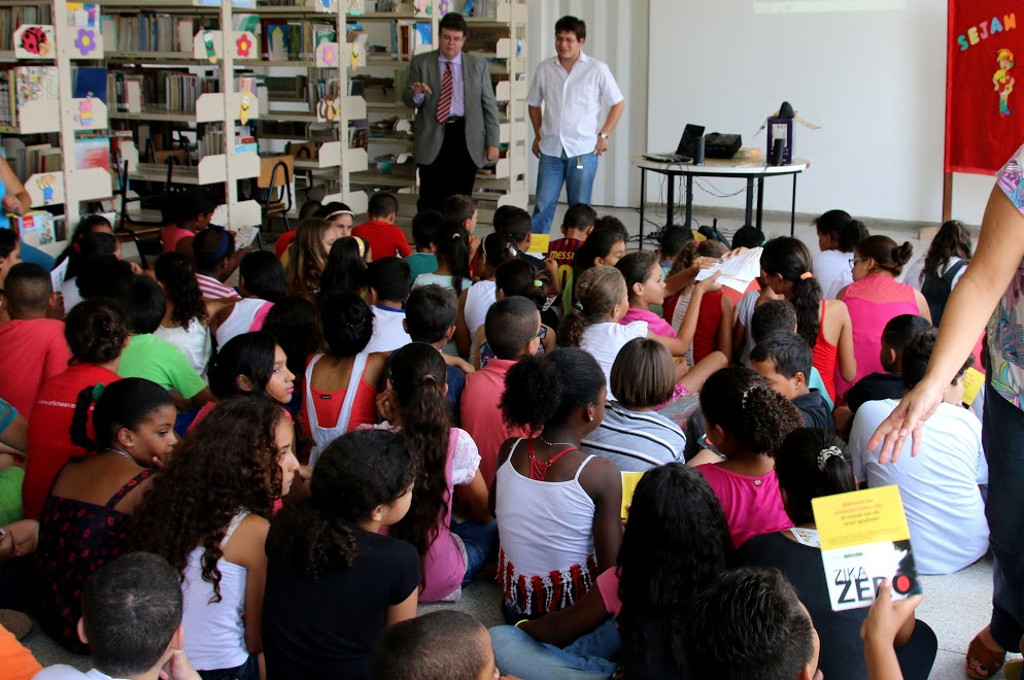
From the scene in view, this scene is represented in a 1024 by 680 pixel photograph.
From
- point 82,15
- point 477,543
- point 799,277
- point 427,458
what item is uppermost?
point 82,15

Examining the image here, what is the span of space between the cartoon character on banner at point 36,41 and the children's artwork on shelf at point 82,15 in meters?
0.17

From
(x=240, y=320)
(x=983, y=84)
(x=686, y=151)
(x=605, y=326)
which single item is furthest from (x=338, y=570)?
(x=983, y=84)

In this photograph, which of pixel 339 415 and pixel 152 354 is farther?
pixel 152 354

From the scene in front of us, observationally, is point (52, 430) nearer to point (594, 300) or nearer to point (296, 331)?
point (296, 331)

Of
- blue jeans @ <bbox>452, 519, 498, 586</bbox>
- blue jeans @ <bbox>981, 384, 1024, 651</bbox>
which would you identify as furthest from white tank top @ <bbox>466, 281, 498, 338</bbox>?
blue jeans @ <bbox>981, 384, 1024, 651</bbox>

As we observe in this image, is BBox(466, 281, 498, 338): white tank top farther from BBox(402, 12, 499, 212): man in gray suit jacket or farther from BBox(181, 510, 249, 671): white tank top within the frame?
BBox(402, 12, 499, 212): man in gray suit jacket

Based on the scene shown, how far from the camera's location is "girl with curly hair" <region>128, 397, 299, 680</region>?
2166 millimetres

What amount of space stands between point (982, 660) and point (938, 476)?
57cm

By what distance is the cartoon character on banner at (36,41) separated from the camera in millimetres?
5078

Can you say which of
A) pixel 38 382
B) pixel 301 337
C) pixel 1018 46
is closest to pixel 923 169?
pixel 1018 46

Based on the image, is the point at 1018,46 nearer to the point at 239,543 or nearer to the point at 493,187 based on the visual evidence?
the point at 493,187

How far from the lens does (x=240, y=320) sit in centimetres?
373

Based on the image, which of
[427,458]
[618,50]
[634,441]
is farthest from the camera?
[618,50]

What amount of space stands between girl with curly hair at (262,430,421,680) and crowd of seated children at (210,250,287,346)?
5.58ft
